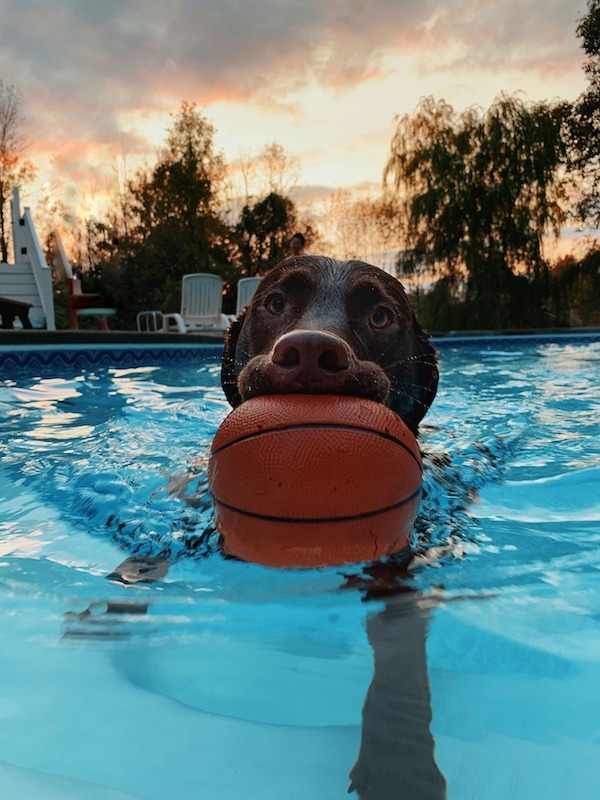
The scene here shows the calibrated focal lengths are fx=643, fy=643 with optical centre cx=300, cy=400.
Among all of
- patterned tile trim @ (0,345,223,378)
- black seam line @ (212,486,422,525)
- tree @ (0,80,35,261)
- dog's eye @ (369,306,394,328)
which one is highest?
tree @ (0,80,35,261)

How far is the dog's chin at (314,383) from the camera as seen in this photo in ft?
6.48

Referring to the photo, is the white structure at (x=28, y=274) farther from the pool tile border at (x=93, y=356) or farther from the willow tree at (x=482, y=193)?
the willow tree at (x=482, y=193)

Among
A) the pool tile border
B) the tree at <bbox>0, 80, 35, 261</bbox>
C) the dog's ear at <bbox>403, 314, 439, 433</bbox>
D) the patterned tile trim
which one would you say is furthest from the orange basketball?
the tree at <bbox>0, 80, 35, 261</bbox>

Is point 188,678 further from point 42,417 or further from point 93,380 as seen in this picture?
point 93,380

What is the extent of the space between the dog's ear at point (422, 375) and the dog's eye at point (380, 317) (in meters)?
0.38

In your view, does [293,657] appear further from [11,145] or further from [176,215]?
[176,215]

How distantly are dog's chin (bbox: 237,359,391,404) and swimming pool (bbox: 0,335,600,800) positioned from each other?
0.59 metres

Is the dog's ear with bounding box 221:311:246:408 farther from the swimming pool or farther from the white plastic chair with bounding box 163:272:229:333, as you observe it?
the white plastic chair with bounding box 163:272:229:333

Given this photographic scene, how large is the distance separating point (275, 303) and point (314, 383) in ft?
3.75

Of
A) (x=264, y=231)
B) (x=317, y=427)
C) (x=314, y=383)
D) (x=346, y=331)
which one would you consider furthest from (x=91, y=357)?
(x=264, y=231)

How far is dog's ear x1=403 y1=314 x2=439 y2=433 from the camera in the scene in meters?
3.32

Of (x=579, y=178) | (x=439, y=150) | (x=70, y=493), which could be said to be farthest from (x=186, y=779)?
(x=579, y=178)

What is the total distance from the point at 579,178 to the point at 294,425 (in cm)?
2408

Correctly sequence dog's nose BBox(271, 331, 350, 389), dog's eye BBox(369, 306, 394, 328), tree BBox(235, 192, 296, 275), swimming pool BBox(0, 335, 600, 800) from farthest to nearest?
tree BBox(235, 192, 296, 275) < dog's eye BBox(369, 306, 394, 328) < dog's nose BBox(271, 331, 350, 389) < swimming pool BBox(0, 335, 600, 800)
